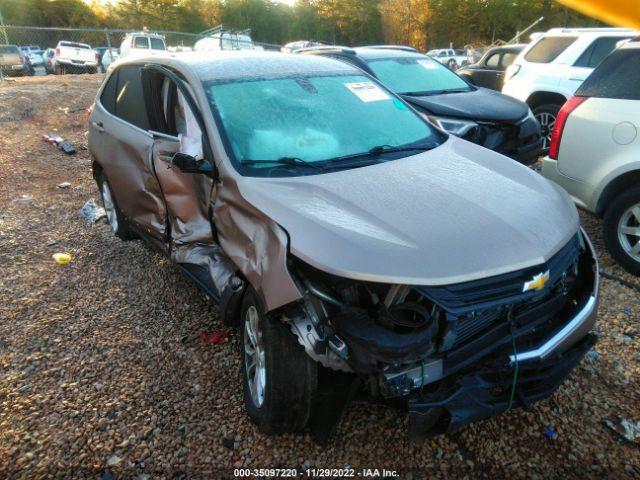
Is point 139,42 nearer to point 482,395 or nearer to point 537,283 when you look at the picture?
point 537,283

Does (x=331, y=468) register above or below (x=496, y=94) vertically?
below

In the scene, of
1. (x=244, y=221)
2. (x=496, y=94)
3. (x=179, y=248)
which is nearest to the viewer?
(x=244, y=221)

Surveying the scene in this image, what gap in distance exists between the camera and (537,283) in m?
2.09

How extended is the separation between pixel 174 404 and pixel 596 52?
7509 mm

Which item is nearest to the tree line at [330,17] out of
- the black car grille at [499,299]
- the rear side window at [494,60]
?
the rear side window at [494,60]

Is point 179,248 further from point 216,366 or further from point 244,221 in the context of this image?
point 244,221

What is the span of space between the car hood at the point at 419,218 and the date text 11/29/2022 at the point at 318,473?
103 cm

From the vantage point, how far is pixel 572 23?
117ft

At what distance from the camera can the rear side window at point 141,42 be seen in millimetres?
18656

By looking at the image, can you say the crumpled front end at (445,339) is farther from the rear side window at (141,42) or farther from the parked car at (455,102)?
the rear side window at (141,42)

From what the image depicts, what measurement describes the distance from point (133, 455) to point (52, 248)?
3.12 m

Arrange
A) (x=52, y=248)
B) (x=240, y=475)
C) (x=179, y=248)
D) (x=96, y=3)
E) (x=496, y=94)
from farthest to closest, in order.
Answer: (x=96, y=3) < (x=496, y=94) < (x=52, y=248) < (x=179, y=248) < (x=240, y=475)

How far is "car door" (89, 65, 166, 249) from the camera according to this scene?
3.70 metres

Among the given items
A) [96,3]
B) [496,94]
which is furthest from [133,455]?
[96,3]
